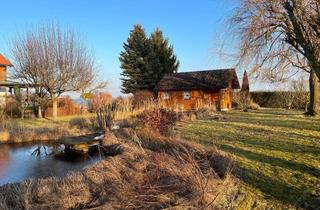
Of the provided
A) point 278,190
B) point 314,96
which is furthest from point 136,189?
point 314,96

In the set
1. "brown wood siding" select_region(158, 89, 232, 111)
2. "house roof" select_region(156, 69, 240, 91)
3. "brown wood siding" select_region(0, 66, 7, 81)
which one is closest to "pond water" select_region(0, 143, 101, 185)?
"brown wood siding" select_region(0, 66, 7, 81)

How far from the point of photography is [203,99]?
30203 mm

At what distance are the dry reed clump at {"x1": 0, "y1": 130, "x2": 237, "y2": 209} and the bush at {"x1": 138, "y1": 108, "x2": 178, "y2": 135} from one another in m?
4.21

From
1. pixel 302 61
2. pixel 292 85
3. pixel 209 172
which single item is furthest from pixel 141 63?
pixel 209 172

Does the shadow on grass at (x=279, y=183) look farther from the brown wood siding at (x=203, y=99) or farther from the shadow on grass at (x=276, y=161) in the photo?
the brown wood siding at (x=203, y=99)

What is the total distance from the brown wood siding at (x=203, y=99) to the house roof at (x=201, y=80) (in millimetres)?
590

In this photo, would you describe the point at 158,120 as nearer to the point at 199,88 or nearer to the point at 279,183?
the point at 279,183

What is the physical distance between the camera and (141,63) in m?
35.8

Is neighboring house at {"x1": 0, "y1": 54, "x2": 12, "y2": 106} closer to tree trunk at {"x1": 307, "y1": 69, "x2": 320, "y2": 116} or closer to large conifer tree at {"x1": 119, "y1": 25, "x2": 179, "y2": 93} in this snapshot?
large conifer tree at {"x1": 119, "y1": 25, "x2": 179, "y2": 93}

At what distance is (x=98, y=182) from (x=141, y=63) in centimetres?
3091

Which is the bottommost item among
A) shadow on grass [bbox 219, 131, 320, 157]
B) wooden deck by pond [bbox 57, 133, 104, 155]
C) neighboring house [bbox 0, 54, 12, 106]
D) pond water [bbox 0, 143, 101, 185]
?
pond water [bbox 0, 143, 101, 185]

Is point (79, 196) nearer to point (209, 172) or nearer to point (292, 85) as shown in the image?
point (209, 172)

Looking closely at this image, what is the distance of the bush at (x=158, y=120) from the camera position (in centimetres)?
1059

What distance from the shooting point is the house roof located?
3023 cm
